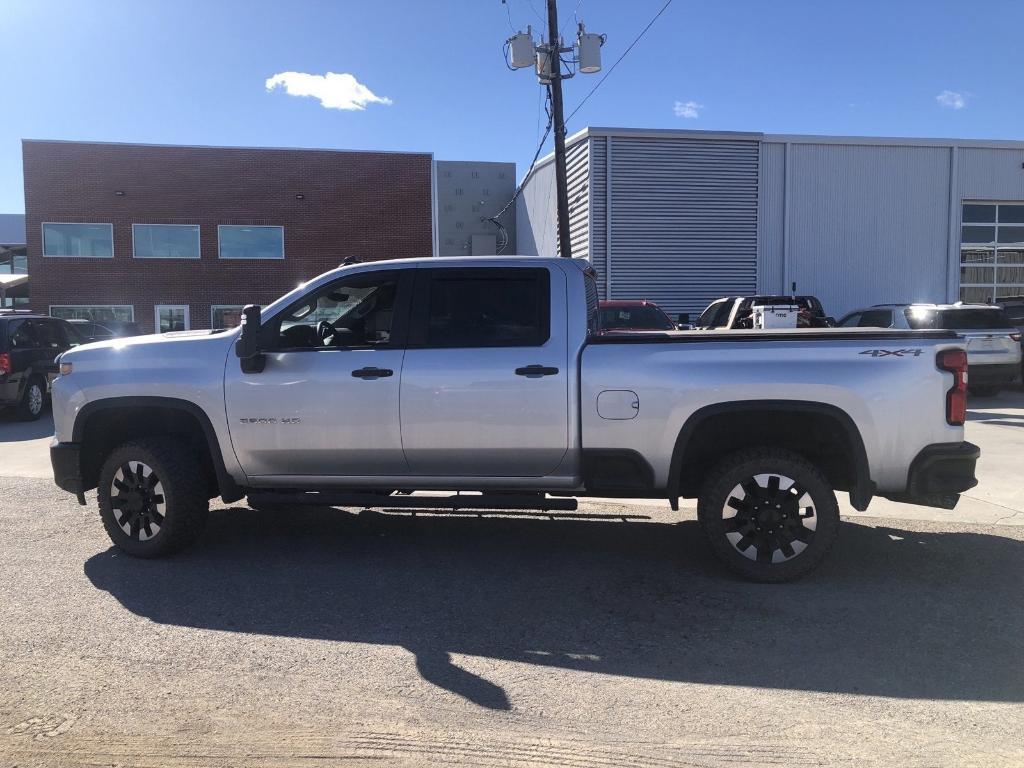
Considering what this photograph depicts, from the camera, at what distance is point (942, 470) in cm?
458

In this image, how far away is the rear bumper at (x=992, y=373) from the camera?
539 inches

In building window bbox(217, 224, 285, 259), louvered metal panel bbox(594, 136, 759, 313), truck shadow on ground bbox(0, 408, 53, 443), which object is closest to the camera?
truck shadow on ground bbox(0, 408, 53, 443)

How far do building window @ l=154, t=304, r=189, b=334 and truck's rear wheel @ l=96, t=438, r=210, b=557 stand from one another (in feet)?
79.2

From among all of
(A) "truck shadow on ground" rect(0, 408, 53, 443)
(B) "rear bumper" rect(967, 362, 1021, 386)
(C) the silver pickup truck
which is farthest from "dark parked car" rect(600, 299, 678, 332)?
(A) "truck shadow on ground" rect(0, 408, 53, 443)

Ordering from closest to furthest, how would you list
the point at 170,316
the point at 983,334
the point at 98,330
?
the point at 983,334 < the point at 98,330 < the point at 170,316

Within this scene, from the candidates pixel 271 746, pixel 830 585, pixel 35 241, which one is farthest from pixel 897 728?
pixel 35 241

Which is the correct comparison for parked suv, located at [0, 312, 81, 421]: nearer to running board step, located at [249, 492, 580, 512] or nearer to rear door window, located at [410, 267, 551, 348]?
running board step, located at [249, 492, 580, 512]

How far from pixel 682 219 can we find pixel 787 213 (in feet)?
9.40

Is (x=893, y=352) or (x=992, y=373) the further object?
(x=992, y=373)

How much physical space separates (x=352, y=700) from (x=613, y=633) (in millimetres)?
1437

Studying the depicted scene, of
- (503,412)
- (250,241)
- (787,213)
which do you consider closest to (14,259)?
(250,241)

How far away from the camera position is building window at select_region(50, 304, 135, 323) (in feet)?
90.2

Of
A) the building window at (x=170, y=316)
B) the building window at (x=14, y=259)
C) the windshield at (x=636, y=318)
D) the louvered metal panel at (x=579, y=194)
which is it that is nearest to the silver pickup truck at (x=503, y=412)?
the windshield at (x=636, y=318)

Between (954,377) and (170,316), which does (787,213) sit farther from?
(170,316)
